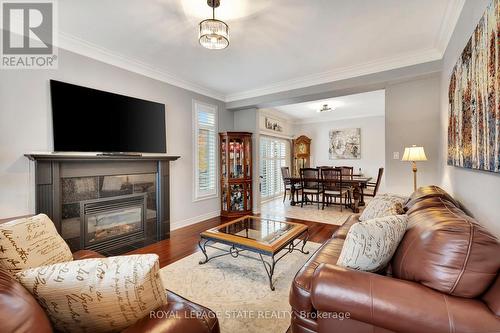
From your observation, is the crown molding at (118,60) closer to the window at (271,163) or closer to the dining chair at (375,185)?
the window at (271,163)

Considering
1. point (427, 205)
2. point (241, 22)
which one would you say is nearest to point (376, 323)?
point (427, 205)

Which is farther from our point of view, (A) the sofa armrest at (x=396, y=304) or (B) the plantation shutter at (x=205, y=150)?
(B) the plantation shutter at (x=205, y=150)

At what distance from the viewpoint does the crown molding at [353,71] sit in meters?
3.12

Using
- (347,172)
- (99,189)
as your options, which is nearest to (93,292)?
(99,189)

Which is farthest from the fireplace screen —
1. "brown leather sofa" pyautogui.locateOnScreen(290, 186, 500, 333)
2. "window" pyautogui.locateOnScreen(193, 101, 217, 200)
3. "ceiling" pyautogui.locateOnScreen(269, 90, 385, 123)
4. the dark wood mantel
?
"ceiling" pyautogui.locateOnScreen(269, 90, 385, 123)

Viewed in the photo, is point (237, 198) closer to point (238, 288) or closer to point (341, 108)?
point (238, 288)

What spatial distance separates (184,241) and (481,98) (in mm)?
3518

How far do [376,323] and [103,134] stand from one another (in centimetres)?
342

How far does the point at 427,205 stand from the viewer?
5.37 ft

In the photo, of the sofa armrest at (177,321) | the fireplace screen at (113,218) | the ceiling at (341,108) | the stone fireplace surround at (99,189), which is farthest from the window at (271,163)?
the sofa armrest at (177,321)

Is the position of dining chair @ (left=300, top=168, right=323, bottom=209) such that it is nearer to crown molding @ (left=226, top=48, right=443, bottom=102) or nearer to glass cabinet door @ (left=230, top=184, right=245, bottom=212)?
glass cabinet door @ (left=230, top=184, right=245, bottom=212)

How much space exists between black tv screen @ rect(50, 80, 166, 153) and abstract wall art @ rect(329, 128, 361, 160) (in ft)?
19.3

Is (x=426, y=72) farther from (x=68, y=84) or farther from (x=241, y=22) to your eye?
(x=68, y=84)

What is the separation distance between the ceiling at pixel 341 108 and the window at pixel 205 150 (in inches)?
102
